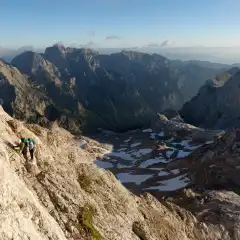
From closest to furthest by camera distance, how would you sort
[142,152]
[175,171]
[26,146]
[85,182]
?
[26,146], [85,182], [175,171], [142,152]

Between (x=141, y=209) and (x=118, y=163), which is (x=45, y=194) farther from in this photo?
(x=118, y=163)

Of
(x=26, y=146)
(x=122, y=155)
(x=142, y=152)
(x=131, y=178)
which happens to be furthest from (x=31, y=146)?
(x=122, y=155)

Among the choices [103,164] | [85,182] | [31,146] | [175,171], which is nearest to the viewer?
[31,146]

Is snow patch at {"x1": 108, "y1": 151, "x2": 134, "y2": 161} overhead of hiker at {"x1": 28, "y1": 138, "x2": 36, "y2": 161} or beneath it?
beneath

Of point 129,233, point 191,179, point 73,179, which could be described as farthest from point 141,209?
point 191,179

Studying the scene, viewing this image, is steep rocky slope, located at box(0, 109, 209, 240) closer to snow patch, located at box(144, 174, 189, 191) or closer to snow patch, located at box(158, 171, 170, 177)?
snow patch, located at box(144, 174, 189, 191)

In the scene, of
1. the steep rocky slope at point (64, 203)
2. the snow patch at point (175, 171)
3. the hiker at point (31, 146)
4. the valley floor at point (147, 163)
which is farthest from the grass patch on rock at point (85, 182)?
the snow patch at point (175, 171)

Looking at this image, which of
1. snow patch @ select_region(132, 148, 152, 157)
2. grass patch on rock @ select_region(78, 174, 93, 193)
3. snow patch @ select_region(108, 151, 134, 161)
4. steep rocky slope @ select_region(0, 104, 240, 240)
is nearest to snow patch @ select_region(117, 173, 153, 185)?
snow patch @ select_region(108, 151, 134, 161)

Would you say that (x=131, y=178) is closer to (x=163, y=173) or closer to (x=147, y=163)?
(x=163, y=173)
